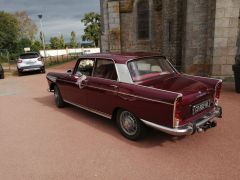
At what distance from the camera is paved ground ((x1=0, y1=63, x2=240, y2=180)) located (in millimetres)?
3127

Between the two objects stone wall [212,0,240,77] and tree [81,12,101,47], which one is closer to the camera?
stone wall [212,0,240,77]

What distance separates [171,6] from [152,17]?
1.85 meters

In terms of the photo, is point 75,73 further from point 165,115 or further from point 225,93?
point 225,93

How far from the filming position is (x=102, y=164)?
11.0 feet

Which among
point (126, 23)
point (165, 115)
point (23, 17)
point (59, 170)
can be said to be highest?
point (23, 17)

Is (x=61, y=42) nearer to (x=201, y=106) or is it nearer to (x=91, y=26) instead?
(x=91, y=26)

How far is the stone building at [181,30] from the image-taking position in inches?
335

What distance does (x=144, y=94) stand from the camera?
11.8 feet

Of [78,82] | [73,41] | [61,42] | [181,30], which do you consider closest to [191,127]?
[78,82]

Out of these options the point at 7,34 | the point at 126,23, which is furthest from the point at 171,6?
the point at 7,34

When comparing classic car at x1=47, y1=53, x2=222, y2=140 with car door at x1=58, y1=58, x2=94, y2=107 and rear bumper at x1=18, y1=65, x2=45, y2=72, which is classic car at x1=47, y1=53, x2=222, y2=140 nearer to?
car door at x1=58, y1=58, x2=94, y2=107

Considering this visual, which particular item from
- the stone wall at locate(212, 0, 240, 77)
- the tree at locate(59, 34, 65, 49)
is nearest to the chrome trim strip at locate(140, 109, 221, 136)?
the stone wall at locate(212, 0, 240, 77)

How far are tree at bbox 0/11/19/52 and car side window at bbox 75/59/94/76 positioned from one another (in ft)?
119

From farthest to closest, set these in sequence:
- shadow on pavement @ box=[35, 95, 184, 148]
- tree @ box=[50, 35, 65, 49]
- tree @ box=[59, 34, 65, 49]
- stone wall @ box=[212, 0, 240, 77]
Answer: tree @ box=[59, 34, 65, 49], tree @ box=[50, 35, 65, 49], stone wall @ box=[212, 0, 240, 77], shadow on pavement @ box=[35, 95, 184, 148]
